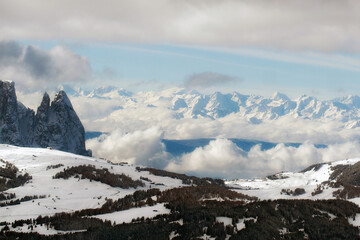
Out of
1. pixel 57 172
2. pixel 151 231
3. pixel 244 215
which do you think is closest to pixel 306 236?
pixel 244 215

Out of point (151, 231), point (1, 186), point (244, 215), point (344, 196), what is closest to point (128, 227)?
point (151, 231)

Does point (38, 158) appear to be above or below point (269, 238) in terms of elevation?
above

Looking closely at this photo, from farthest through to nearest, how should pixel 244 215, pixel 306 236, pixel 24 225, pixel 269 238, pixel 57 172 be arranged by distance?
1. pixel 57 172
2. pixel 24 225
3. pixel 244 215
4. pixel 306 236
5. pixel 269 238

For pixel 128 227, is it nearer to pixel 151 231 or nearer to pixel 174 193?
pixel 151 231

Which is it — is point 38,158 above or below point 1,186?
above

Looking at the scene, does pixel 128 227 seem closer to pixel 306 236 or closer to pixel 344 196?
pixel 306 236

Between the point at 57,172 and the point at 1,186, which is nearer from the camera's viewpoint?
the point at 1,186

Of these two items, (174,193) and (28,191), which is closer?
(174,193)

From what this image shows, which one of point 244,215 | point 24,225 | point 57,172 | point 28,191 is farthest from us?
point 57,172

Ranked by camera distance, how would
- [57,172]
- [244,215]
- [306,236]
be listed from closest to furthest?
[306,236] → [244,215] → [57,172]
